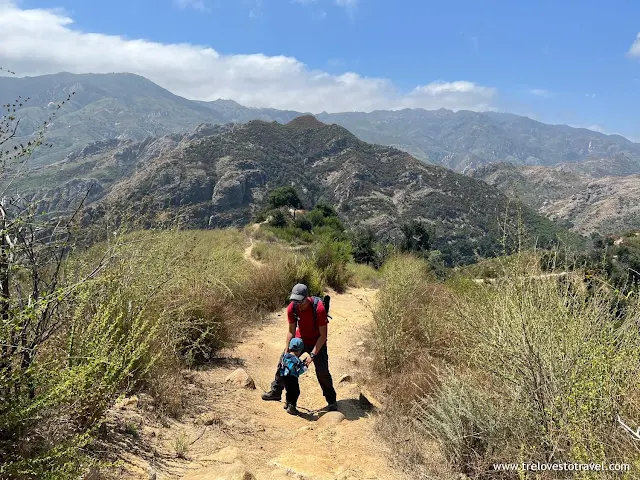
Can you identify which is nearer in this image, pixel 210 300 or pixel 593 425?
pixel 593 425

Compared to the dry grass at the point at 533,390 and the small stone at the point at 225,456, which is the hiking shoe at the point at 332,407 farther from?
the small stone at the point at 225,456

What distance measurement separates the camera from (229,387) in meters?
5.36

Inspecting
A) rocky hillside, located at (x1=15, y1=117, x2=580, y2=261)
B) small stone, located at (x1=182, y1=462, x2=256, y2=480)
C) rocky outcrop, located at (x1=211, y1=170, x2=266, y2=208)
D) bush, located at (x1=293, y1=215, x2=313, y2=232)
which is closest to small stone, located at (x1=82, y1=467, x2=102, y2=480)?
small stone, located at (x1=182, y1=462, x2=256, y2=480)

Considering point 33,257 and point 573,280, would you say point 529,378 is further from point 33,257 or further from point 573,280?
point 33,257

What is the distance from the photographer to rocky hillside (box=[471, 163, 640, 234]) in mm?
99188

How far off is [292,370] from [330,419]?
0.70 meters

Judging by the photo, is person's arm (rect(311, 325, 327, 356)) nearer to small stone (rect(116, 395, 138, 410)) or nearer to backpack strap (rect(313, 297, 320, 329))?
backpack strap (rect(313, 297, 320, 329))

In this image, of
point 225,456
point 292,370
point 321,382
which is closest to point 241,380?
point 292,370

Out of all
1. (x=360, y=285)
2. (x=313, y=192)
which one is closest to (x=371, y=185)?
(x=313, y=192)

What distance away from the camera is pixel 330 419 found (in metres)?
4.67

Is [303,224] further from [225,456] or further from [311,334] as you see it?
[225,456]

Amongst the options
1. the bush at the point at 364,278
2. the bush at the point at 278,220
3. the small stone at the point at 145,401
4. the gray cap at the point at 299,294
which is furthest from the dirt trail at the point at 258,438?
the bush at the point at 278,220

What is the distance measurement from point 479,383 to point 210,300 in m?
4.19

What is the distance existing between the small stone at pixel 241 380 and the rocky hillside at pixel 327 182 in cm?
5110
